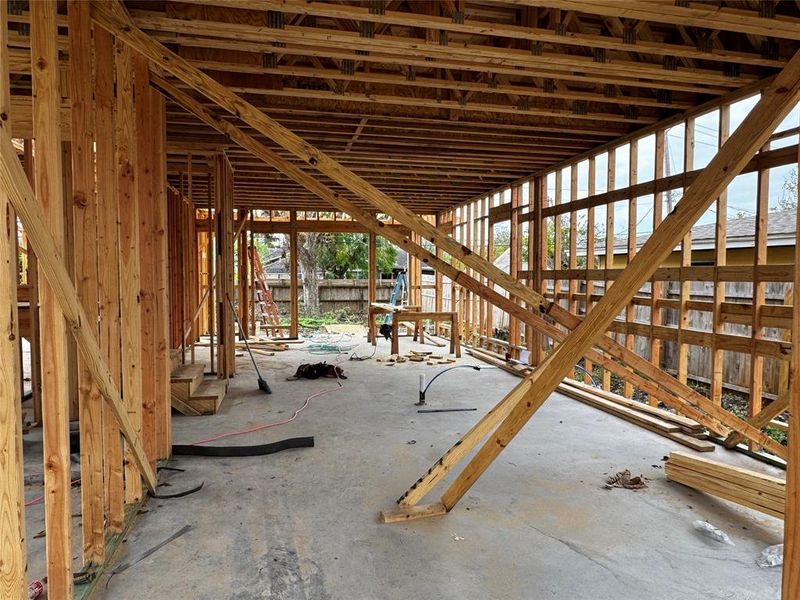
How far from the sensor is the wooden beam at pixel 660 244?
1657 millimetres

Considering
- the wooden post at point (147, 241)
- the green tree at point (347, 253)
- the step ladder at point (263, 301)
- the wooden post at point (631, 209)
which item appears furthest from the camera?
the green tree at point (347, 253)

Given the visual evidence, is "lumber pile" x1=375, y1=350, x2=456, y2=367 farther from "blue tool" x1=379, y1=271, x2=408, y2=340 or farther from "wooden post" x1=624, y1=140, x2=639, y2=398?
"blue tool" x1=379, y1=271, x2=408, y2=340

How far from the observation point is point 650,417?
17.4 ft

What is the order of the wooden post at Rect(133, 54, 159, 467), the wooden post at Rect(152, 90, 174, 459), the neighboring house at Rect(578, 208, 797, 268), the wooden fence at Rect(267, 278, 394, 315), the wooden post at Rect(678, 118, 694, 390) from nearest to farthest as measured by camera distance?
the wooden post at Rect(133, 54, 159, 467) < the wooden post at Rect(152, 90, 174, 459) < the wooden post at Rect(678, 118, 694, 390) < the neighboring house at Rect(578, 208, 797, 268) < the wooden fence at Rect(267, 278, 394, 315)

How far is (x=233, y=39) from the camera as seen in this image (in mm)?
3699

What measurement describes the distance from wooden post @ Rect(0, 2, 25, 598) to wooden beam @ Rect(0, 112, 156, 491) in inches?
1.9

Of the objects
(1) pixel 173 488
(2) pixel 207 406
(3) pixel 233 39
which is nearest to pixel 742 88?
(3) pixel 233 39

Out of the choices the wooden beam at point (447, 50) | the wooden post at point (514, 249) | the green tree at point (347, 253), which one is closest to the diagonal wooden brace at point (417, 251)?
the wooden beam at point (447, 50)

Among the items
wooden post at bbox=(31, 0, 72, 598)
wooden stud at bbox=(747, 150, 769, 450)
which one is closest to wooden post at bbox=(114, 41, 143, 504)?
wooden post at bbox=(31, 0, 72, 598)

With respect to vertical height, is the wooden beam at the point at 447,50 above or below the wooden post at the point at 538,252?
above

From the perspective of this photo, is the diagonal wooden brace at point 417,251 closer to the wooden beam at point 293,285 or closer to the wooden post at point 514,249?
the wooden post at point 514,249

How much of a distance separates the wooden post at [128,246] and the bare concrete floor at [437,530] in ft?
2.33

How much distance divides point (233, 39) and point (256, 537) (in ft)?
Answer: 11.8

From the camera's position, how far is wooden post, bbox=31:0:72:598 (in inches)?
75.1
